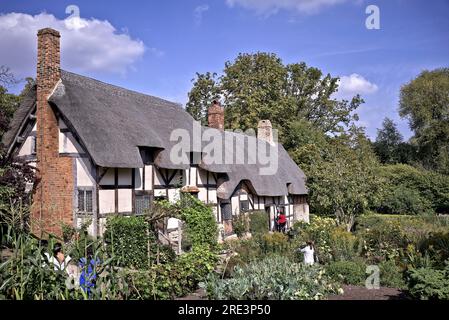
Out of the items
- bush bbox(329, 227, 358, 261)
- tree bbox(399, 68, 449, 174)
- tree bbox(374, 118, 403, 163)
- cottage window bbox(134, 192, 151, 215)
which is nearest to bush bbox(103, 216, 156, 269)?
cottage window bbox(134, 192, 151, 215)

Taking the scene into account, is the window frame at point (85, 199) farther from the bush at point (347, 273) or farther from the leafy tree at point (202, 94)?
the leafy tree at point (202, 94)

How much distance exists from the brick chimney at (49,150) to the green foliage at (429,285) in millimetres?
9991

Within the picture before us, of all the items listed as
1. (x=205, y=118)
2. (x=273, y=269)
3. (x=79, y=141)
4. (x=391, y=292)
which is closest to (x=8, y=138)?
(x=79, y=141)

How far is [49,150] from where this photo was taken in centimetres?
1365

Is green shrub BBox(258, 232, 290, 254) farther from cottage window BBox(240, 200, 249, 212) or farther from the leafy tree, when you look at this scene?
the leafy tree

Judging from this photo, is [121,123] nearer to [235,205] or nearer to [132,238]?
[132,238]

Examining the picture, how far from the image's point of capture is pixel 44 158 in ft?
45.3

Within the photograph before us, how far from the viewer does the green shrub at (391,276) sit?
951 centimetres

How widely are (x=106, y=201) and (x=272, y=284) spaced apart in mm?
7537

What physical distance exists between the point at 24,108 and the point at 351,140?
2928 centimetres

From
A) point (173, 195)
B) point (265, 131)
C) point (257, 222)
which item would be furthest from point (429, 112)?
point (173, 195)

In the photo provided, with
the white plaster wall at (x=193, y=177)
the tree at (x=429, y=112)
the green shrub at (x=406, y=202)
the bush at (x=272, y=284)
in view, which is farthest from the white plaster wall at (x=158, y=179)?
the tree at (x=429, y=112)

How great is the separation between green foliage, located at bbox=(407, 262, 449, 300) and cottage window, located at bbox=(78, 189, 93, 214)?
917 centimetres

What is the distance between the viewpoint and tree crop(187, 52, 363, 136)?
32.5m
